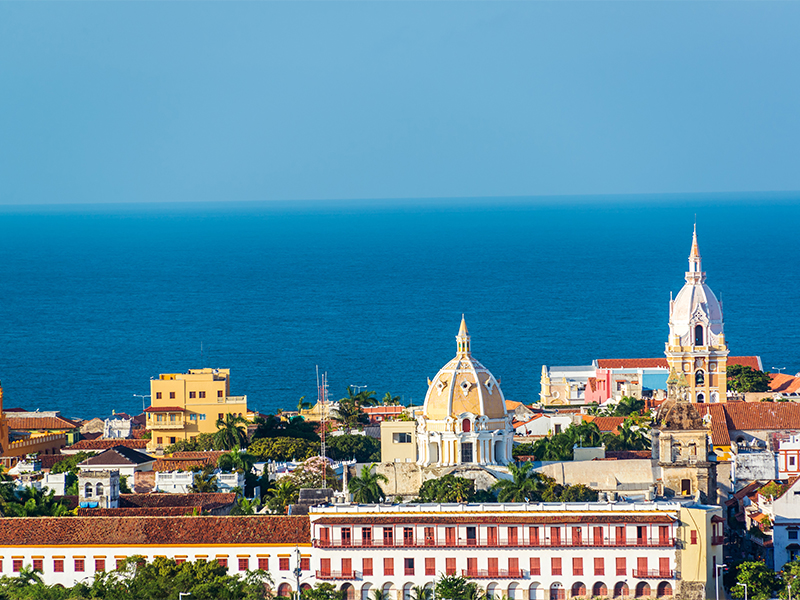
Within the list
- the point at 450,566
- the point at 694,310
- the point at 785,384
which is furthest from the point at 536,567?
the point at 785,384

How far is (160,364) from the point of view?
171 metres

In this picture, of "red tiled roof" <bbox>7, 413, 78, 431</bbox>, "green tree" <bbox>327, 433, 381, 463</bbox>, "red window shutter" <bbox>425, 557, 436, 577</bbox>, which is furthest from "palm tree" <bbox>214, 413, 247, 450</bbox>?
"red window shutter" <bbox>425, 557, 436, 577</bbox>

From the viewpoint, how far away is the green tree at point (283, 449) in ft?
328

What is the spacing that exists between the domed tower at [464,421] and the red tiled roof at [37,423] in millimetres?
36609

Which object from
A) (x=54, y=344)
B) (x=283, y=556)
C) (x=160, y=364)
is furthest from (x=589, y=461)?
(x=54, y=344)

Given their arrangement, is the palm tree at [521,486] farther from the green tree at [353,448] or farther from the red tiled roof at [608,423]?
the red tiled roof at [608,423]

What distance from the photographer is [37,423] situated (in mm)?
120938

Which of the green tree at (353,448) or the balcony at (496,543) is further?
the green tree at (353,448)

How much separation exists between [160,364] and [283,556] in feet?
326

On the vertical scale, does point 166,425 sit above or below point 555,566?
above

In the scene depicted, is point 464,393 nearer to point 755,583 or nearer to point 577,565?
point 577,565

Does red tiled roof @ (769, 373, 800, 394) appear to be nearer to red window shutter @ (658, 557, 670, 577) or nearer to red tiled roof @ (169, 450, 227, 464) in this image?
red tiled roof @ (169, 450, 227, 464)

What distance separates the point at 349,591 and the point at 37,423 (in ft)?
172

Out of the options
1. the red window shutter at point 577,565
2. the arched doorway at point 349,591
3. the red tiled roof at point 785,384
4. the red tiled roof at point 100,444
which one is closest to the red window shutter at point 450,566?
the arched doorway at point 349,591
